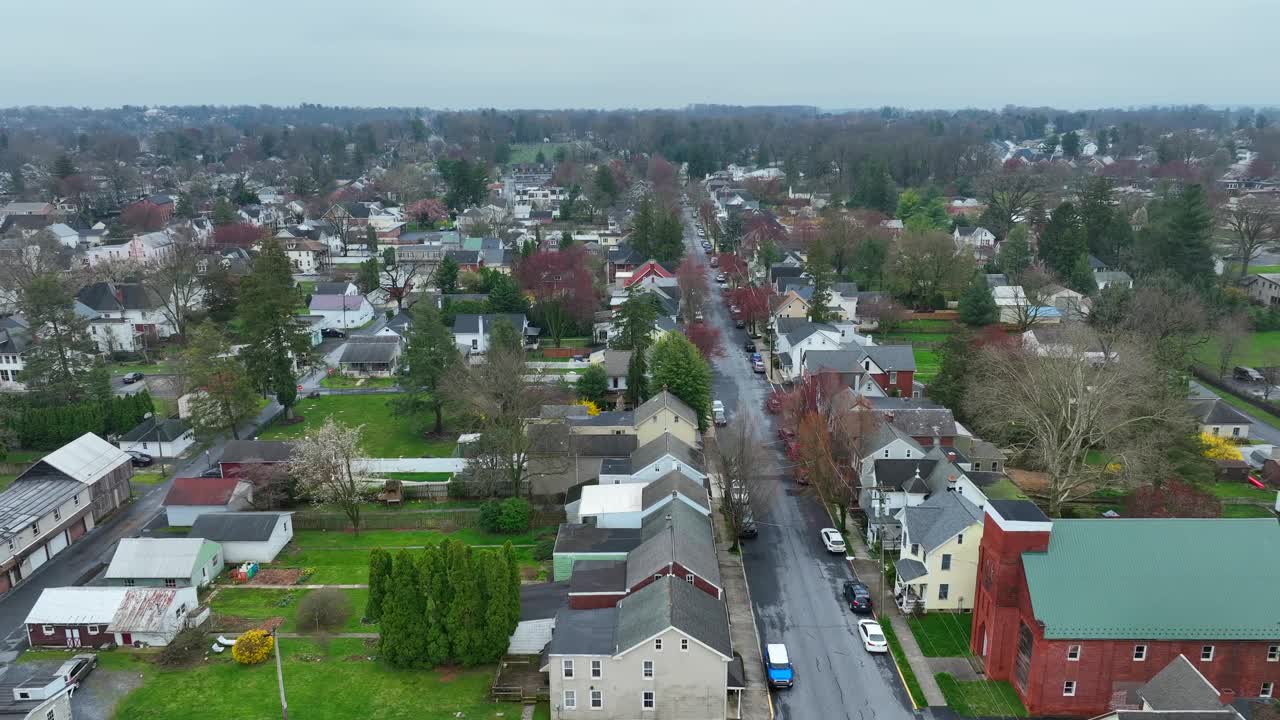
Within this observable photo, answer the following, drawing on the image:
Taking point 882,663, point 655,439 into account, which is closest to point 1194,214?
point 655,439

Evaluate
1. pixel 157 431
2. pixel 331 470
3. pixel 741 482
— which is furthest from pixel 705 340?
pixel 157 431

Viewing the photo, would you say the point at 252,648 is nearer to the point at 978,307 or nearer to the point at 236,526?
the point at 236,526

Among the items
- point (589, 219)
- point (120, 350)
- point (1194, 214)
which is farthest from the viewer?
point (589, 219)

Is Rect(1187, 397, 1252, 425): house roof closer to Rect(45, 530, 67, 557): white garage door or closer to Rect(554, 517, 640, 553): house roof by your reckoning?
Rect(554, 517, 640, 553): house roof

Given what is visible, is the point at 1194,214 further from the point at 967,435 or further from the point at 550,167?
the point at 550,167

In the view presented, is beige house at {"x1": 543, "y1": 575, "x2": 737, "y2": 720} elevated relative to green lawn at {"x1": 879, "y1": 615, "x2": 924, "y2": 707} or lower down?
elevated

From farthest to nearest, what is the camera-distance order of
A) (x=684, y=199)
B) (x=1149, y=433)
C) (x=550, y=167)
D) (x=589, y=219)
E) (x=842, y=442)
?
(x=550, y=167), (x=684, y=199), (x=589, y=219), (x=842, y=442), (x=1149, y=433)

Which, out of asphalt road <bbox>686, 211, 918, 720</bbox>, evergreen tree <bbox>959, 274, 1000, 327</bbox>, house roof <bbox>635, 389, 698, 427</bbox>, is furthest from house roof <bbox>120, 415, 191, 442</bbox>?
evergreen tree <bbox>959, 274, 1000, 327</bbox>
